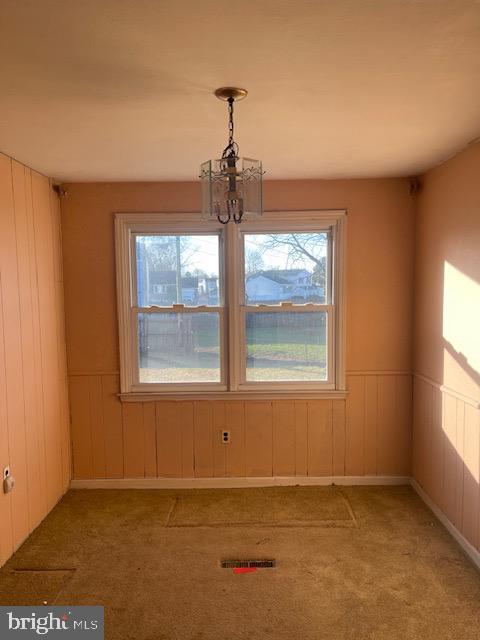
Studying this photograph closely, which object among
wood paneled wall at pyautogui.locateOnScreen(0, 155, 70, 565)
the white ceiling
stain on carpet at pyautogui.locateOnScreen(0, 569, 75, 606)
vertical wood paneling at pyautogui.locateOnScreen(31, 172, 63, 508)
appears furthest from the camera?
vertical wood paneling at pyautogui.locateOnScreen(31, 172, 63, 508)

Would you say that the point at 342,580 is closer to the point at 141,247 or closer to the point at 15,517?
the point at 15,517

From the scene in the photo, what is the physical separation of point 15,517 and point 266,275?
95.7 inches

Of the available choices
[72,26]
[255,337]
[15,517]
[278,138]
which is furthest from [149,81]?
[15,517]

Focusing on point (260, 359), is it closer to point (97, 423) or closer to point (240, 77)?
point (97, 423)

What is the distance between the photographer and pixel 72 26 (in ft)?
4.57

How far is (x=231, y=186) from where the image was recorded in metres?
1.78

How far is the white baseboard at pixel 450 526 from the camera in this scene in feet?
8.28

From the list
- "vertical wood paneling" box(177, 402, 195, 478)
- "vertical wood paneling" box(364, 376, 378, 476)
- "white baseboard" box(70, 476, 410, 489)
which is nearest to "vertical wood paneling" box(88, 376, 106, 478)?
"white baseboard" box(70, 476, 410, 489)

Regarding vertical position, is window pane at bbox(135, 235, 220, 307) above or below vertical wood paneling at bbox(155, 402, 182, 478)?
above

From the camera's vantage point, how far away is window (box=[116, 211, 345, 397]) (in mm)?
3477

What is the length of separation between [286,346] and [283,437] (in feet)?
2.47

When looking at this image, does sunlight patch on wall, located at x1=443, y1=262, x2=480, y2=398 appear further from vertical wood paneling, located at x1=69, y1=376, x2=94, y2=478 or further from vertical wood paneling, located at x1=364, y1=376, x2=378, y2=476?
vertical wood paneling, located at x1=69, y1=376, x2=94, y2=478

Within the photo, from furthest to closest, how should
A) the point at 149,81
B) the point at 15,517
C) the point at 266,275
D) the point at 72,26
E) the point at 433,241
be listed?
the point at 266,275 < the point at 433,241 < the point at 15,517 < the point at 149,81 < the point at 72,26

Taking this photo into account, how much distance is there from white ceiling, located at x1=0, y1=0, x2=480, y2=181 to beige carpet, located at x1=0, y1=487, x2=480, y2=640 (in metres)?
2.47
